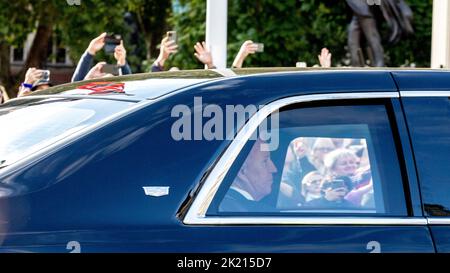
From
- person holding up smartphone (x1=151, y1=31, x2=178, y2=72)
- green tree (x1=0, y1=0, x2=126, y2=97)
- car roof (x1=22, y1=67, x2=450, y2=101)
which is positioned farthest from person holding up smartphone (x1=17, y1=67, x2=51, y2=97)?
green tree (x1=0, y1=0, x2=126, y2=97)

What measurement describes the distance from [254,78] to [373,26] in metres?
17.0

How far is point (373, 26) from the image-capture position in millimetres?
20016

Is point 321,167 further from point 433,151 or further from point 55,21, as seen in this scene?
point 55,21

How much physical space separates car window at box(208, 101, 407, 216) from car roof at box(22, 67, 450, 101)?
121 mm

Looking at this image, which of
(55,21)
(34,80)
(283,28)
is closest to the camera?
(34,80)

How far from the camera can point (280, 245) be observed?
3.08m

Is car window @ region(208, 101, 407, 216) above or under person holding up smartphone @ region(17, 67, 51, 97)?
above

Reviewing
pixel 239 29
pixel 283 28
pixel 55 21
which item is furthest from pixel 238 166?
pixel 55 21

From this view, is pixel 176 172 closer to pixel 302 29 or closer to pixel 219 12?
pixel 219 12

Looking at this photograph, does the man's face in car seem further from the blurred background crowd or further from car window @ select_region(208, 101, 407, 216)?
the blurred background crowd

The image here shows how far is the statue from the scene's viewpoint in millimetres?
19906

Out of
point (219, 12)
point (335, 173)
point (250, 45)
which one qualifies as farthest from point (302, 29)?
point (335, 173)

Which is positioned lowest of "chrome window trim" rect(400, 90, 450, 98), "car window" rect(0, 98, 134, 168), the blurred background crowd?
the blurred background crowd

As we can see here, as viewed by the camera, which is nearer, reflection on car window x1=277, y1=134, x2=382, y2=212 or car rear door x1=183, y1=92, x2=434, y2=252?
car rear door x1=183, y1=92, x2=434, y2=252
